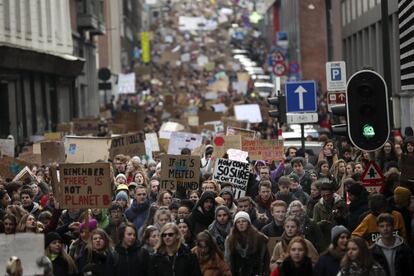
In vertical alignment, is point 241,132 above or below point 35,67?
below

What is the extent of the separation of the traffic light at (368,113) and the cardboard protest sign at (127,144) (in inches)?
473

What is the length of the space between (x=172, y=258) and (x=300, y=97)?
41.2 ft

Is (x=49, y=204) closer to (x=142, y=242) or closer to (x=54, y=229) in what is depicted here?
(x=54, y=229)

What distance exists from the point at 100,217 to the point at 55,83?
3902 cm

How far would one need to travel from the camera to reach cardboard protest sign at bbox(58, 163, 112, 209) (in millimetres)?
16516

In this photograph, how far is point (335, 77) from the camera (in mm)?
27328

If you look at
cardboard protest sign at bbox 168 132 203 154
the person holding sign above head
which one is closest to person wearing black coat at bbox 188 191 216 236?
the person holding sign above head

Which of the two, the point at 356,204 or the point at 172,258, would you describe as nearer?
the point at 172,258

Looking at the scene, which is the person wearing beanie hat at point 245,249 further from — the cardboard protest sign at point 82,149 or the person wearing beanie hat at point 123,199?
the cardboard protest sign at point 82,149

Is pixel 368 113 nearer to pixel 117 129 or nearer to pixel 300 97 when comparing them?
pixel 300 97

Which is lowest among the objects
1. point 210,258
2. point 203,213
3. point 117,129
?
point 210,258

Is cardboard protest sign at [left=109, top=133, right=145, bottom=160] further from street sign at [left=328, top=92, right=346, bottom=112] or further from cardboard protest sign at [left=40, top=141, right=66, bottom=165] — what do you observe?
street sign at [left=328, top=92, right=346, bottom=112]

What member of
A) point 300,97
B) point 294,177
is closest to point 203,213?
point 294,177

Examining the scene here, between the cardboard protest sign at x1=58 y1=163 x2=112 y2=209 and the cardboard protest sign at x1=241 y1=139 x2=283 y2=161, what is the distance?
7.93m
